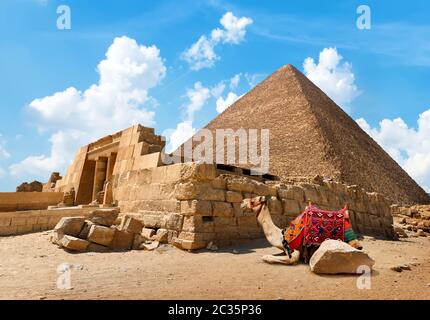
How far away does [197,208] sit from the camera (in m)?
5.85

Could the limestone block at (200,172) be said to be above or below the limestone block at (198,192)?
above

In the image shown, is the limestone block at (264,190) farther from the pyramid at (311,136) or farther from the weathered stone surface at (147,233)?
the pyramid at (311,136)

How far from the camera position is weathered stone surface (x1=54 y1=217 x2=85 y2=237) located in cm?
586

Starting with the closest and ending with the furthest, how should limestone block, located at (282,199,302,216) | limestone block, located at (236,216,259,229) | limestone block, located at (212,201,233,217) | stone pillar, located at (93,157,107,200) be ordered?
1. limestone block, located at (212,201,233,217)
2. limestone block, located at (236,216,259,229)
3. limestone block, located at (282,199,302,216)
4. stone pillar, located at (93,157,107,200)

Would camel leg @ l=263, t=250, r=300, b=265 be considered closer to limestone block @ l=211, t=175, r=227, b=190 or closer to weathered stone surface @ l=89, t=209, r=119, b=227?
limestone block @ l=211, t=175, r=227, b=190

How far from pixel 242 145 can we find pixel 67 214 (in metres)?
66.2

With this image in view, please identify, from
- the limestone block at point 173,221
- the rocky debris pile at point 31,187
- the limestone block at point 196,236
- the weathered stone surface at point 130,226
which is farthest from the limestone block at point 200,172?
the rocky debris pile at point 31,187

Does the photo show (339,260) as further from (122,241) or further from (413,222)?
(413,222)

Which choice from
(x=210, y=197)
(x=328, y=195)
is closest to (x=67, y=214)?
(x=210, y=197)

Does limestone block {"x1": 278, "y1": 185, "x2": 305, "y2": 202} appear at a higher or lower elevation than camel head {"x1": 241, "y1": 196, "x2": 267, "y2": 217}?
higher

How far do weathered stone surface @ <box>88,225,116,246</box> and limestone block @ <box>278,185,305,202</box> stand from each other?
3379 mm

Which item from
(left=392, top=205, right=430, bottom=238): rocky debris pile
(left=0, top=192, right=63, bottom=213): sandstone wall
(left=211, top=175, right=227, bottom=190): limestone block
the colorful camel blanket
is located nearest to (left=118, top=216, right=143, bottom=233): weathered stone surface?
(left=211, top=175, right=227, bottom=190): limestone block

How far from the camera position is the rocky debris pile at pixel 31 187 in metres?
15.5
